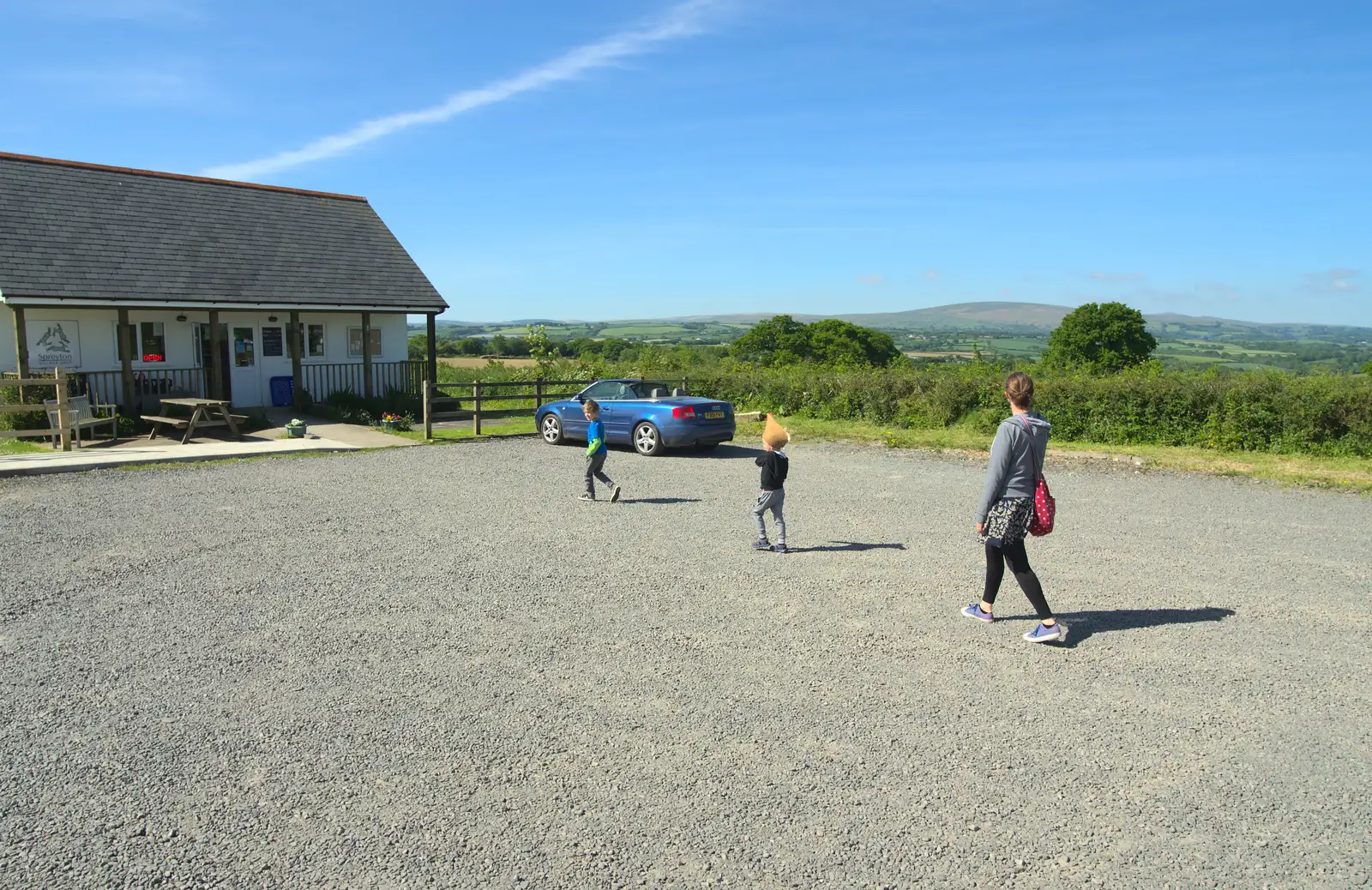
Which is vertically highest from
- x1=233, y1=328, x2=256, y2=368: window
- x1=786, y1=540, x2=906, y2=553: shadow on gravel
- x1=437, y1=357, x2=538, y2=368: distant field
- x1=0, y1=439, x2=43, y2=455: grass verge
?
x1=233, y1=328, x2=256, y2=368: window

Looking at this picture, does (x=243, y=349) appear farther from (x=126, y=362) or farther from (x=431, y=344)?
(x=431, y=344)

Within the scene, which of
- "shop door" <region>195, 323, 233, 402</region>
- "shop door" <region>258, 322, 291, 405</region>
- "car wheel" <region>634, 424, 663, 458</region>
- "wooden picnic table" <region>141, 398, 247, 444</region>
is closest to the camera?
"car wheel" <region>634, 424, 663, 458</region>

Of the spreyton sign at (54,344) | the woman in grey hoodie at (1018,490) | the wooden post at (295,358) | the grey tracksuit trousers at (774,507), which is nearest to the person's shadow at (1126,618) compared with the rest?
the woman in grey hoodie at (1018,490)

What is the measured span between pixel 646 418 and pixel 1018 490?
10200 millimetres

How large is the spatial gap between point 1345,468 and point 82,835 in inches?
652

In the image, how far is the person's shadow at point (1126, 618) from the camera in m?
6.44

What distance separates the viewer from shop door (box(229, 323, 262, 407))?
836 inches

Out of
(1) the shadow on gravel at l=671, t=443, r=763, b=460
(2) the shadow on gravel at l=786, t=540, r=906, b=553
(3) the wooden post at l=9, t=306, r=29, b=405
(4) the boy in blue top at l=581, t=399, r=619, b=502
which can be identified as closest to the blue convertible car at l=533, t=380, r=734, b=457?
(1) the shadow on gravel at l=671, t=443, r=763, b=460

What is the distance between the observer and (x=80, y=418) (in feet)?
51.8

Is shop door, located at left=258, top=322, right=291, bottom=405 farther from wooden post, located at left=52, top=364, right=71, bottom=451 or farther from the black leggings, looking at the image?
the black leggings

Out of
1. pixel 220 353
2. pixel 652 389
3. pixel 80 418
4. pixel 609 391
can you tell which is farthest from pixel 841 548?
pixel 220 353

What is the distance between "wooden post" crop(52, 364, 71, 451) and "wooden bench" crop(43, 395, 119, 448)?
41 mm

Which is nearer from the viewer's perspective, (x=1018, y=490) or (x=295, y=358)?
(x=1018, y=490)

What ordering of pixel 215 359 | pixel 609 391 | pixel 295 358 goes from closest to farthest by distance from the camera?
1. pixel 609 391
2. pixel 215 359
3. pixel 295 358
